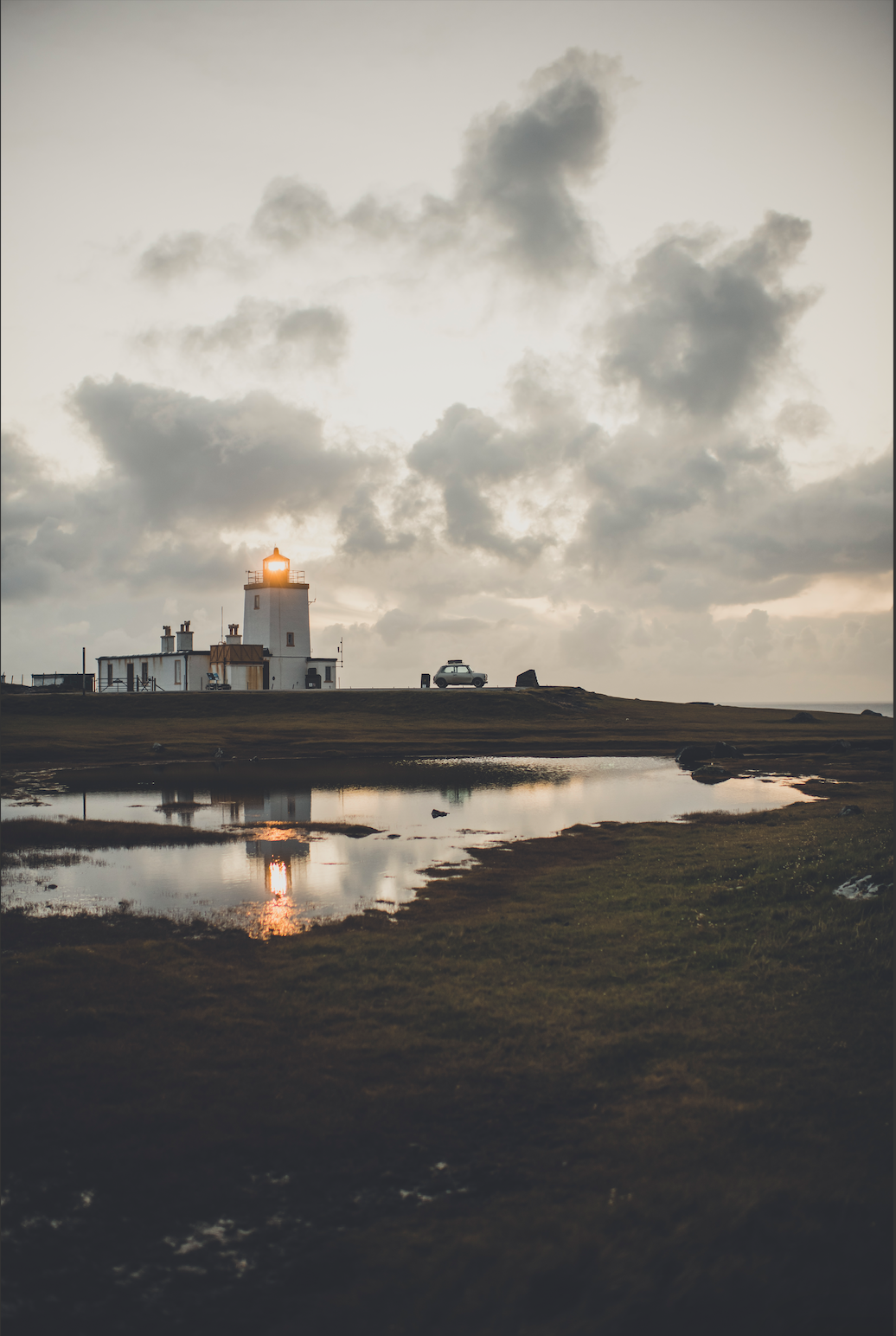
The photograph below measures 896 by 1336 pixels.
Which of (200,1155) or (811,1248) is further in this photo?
(200,1155)

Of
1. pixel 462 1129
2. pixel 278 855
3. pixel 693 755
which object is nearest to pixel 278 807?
pixel 278 855

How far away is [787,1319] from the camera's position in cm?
559

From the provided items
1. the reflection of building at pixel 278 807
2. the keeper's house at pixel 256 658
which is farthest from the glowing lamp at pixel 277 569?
the reflection of building at pixel 278 807

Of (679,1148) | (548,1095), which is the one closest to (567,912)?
(548,1095)

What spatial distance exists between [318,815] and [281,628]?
62.5 meters

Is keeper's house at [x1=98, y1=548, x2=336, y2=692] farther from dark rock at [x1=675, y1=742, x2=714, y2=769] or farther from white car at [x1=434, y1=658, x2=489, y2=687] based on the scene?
dark rock at [x1=675, y1=742, x2=714, y2=769]

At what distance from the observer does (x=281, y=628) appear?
8994 centimetres

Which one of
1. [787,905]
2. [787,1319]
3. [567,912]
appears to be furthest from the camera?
[567,912]

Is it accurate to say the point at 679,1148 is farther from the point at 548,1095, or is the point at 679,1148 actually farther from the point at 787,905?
the point at 787,905

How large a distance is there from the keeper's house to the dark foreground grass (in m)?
74.6

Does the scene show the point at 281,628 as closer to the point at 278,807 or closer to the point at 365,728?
the point at 365,728

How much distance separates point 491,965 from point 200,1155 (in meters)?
5.89

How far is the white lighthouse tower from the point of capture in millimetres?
89812

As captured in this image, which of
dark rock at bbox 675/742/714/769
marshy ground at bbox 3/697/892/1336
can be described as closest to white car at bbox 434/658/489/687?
dark rock at bbox 675/742/714/769
